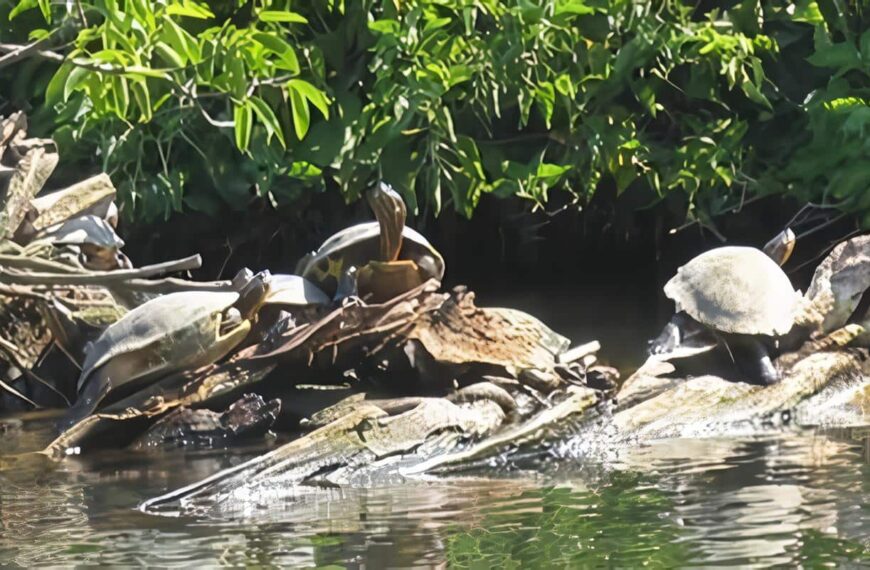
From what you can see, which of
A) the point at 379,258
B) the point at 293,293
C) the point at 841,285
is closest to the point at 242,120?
the point at 293,293

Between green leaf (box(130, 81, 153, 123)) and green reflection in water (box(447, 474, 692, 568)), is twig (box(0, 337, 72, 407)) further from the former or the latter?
green reflection in water (box(447, 474, 692, 568))

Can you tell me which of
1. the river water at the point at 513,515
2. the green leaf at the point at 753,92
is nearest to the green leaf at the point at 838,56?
the green leaf at the point at 753,92

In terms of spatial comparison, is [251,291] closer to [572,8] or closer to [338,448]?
[338,448]

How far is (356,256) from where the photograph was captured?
8352 millimetres

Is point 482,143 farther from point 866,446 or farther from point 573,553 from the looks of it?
point 573,553

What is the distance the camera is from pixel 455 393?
22.4ft

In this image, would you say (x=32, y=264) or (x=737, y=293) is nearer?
(x=32, y=264)

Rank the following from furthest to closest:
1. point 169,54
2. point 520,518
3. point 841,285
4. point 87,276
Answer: point 841,285 → point 87,276 → point 169,54 → point 520,518

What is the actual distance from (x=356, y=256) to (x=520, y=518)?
3.57 meters

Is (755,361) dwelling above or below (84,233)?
below

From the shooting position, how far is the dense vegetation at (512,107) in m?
9.23

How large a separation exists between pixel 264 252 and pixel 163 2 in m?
5.45

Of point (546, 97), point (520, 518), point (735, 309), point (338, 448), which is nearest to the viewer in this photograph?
point (520, 518)

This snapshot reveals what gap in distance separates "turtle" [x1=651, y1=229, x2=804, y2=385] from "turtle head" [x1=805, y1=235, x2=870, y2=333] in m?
0.13
